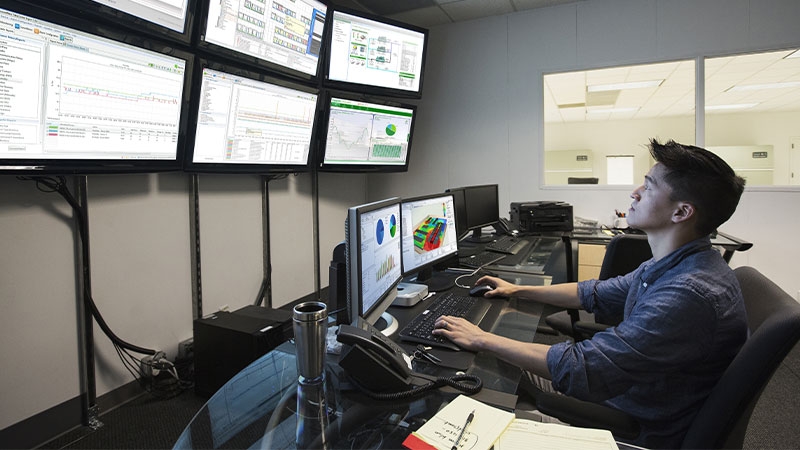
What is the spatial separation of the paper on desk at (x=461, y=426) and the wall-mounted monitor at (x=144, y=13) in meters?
1.96

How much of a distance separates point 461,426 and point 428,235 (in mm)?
1177

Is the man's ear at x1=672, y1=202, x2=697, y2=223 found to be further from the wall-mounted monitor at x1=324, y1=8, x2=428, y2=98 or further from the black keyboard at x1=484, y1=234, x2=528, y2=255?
the wall-mounted monitor at x1=324, y1=8, x2=428, y2=98

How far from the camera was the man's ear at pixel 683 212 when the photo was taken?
114 centimetres

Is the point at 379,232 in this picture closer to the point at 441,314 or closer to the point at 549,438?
the point at 441,314

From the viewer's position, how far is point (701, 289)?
98 centimetres

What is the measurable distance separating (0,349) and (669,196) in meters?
2.48

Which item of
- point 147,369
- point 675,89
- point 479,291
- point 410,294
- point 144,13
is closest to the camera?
point 410,294

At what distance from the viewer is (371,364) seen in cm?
96

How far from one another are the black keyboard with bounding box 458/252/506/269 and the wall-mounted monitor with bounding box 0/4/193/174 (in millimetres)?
1647

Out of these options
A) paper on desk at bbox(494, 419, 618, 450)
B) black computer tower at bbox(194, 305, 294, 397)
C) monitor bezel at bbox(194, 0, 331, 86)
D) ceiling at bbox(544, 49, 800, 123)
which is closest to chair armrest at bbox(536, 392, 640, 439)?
paper on desk at bbox(494, 419, 618, 450)

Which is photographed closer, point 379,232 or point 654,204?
point 654,204

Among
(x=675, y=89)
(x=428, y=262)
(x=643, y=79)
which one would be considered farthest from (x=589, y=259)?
(x=675, y=89)

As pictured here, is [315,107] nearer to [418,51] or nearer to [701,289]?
[418,51]

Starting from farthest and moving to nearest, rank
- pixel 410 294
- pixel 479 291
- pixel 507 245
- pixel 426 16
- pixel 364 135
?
pixel 426 16 < pixel 364 135 < pixel 507 245 < pixel 479 291 < pixel 410 294
